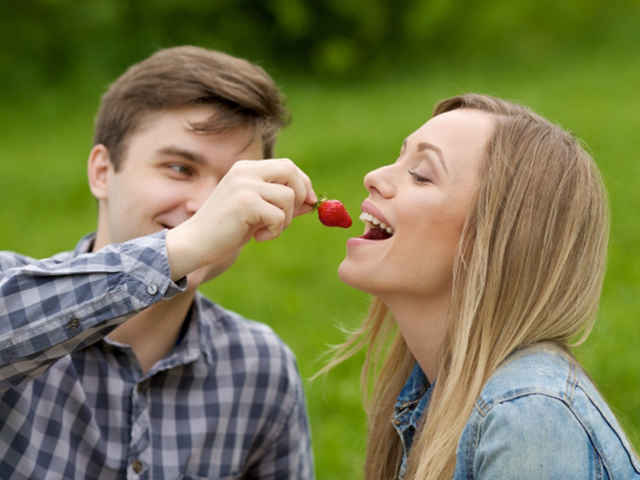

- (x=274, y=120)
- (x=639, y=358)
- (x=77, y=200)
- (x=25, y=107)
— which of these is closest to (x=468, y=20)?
(x=25, y=107)

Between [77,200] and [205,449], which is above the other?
[205,449]

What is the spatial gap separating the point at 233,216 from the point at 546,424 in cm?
100

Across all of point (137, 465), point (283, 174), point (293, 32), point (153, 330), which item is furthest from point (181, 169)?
point (293, 32)

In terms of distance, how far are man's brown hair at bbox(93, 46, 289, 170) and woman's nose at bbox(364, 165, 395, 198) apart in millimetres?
672

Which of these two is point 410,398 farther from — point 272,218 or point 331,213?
point 272,218

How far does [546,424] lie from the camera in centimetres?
224

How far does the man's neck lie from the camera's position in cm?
307

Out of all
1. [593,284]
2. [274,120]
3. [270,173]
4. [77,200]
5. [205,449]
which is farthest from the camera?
[77,200]

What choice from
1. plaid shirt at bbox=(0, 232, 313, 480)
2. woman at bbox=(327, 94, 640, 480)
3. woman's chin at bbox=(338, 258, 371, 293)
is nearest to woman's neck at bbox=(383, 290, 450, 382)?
woman at bbox=(327, 94, 640, 480)

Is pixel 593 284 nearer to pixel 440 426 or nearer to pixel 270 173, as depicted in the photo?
pixel 440 426

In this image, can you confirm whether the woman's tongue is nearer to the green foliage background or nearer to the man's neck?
the man's neck

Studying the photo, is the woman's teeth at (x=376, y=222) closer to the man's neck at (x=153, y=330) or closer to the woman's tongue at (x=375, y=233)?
the woman's tongue at (x=375, y=233)

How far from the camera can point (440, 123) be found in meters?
2.79

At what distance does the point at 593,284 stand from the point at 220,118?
1435 millimetres
